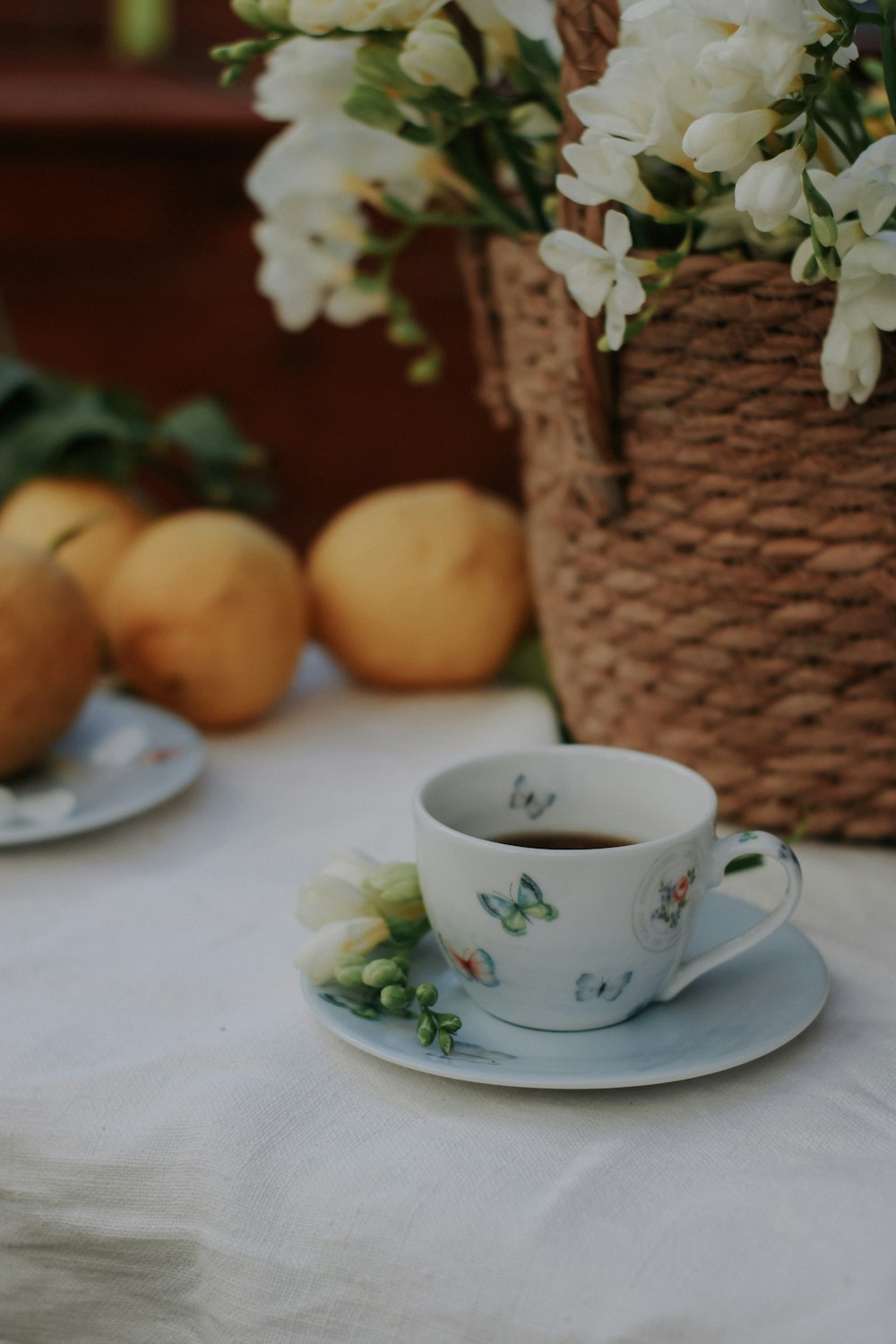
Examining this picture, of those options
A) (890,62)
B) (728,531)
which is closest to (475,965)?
(728,531)

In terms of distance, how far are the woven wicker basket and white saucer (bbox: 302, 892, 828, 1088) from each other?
123mm

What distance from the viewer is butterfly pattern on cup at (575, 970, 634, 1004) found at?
0.38m

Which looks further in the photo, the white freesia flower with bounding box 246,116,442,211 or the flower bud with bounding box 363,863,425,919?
the white freesia flower with bounding box 246,116,442,211

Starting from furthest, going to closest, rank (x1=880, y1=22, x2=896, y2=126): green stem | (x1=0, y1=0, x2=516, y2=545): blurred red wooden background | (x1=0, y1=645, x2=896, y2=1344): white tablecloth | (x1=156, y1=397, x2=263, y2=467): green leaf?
(x1=0, y1=0, x2=516, y2=545): blurred red wooden background → (x1=156, y1=397, x2=263, y2=467): green leaf → (x1=880, y1=22, x2=896, y2=126): green stem → (x1=0, y1=645, x2=896, y2=1344): white tablecloth

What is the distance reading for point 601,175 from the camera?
0.42m

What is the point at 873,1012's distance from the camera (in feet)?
1.39

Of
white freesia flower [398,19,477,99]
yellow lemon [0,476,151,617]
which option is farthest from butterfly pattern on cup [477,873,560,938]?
yellow lemon [0,476,151,617]

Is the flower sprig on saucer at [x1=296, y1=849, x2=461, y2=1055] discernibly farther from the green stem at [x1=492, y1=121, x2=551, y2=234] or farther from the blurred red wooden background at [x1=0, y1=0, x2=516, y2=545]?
the blurred red wooden background at [x1=0, y1=0, x2=516, y2=545]

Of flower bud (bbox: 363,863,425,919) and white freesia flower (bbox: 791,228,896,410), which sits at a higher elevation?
white freesia flower (bbox: 791,228,896,410)

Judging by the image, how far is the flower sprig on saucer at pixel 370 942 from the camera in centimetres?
39

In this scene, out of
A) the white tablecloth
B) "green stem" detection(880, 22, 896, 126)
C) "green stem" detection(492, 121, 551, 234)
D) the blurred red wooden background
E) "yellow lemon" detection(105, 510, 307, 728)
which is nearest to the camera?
the white tablecloth

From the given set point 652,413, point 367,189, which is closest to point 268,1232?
point 652,413

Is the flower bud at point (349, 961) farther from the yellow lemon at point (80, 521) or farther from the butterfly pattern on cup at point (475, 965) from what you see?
the yellow lemon at point (80, 521)

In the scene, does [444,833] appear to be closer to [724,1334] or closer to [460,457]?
[724,1334]
